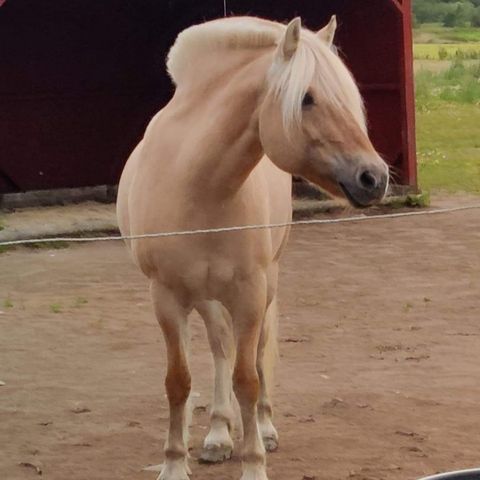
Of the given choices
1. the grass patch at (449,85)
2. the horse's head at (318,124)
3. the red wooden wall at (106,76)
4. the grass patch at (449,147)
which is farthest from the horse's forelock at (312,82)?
the grass patch at (449,85)

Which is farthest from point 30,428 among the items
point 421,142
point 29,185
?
point 421,142

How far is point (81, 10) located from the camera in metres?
13.2

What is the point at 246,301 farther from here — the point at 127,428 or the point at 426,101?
the point at 426,101

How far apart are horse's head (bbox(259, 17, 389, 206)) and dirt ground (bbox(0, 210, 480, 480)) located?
55.5 inches

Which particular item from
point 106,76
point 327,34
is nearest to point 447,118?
point 106,76

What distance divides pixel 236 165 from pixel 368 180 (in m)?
0.66

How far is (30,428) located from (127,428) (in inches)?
17.8

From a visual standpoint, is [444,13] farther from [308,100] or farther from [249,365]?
[308,100]

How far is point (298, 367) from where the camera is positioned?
6.25 metres

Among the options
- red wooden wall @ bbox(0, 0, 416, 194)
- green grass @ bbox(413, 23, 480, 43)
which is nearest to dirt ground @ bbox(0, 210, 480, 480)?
red wooden wall @ bbox(0, 0, 416, 194)

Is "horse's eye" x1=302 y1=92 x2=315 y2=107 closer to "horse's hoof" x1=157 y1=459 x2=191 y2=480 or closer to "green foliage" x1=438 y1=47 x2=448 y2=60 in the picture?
"horse's hoof" x1=157 y1=459 x2=191 y2=480

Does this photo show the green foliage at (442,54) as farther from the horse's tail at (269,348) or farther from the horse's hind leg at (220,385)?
the horse's hind leg at (220,385)

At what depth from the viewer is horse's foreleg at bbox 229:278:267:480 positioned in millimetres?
4281

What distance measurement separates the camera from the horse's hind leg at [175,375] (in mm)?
4367
